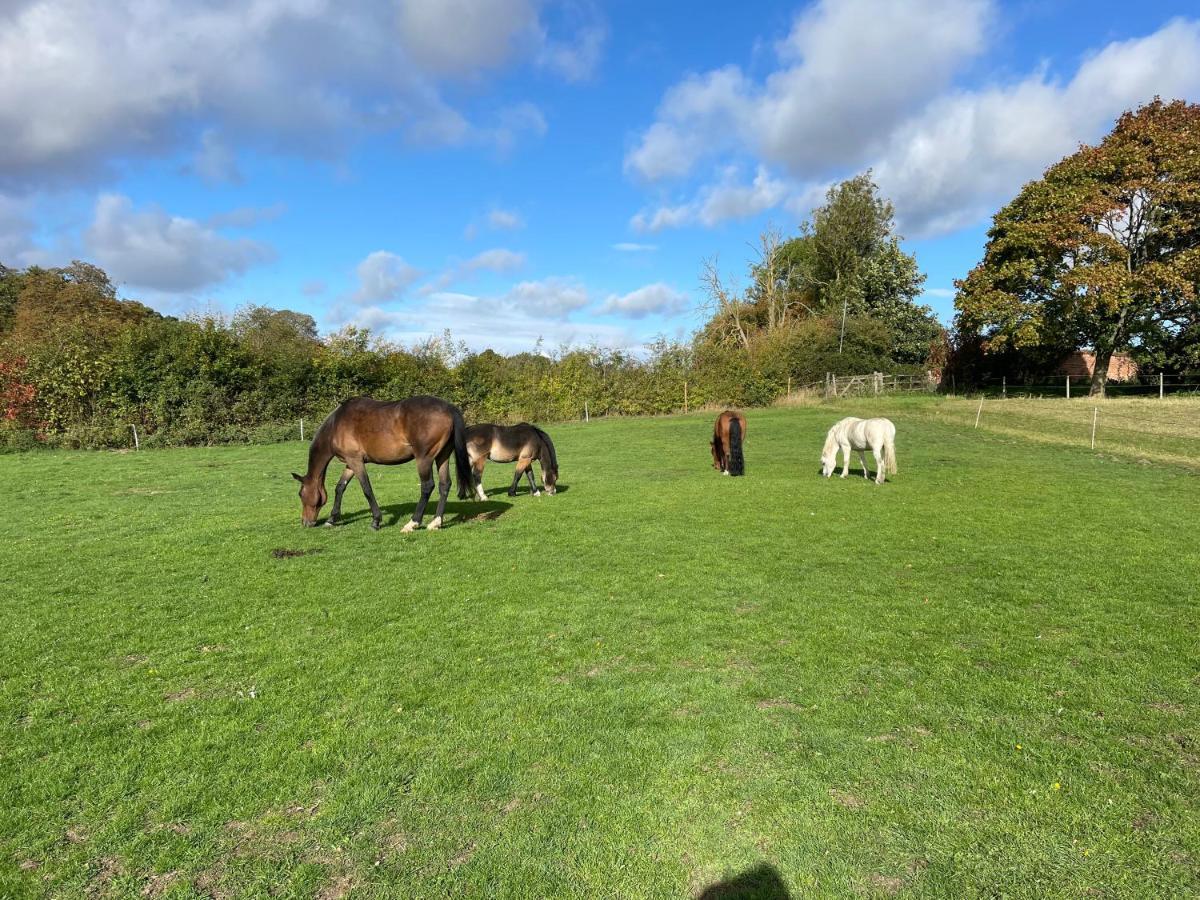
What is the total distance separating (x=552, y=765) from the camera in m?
3.17

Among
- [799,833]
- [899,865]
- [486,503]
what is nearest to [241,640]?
[799,833]

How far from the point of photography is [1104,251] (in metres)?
30.0

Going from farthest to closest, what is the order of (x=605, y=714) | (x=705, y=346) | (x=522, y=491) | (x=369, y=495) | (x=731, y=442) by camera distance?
(x=705, y=346), (x=731, y=442), (x=522, y=491), (x=369, y=495), (x=605, y=714)

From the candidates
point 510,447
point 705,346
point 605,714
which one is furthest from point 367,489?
point 705,346

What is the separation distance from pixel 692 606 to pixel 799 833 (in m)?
3.00

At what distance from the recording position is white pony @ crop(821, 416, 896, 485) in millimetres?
12711

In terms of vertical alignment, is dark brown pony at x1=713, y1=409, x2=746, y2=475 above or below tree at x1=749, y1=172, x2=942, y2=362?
below

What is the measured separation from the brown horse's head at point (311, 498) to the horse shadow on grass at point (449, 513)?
1.06 feet

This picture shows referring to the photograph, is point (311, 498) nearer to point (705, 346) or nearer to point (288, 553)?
point (288, 553)

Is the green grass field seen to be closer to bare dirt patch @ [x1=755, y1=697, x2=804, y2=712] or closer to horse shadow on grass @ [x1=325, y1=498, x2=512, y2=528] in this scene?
bare dirt patch @ [x1=755, y1=697, x2=804, y2=712]

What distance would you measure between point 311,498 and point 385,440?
1426 millimetres

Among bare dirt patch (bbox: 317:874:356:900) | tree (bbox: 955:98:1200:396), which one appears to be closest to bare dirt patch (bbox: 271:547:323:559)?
bare dirt patch (bbox: 317:874:356:900)

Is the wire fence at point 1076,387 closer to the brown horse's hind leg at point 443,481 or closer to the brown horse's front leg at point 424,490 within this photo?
the brown horse's hind leg at point 443,481

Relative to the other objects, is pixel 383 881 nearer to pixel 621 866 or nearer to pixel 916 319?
pixel 621 866
